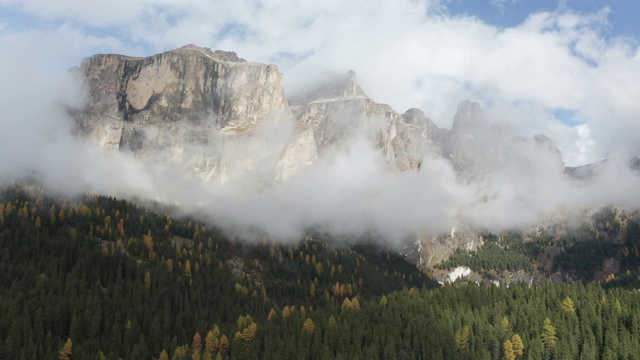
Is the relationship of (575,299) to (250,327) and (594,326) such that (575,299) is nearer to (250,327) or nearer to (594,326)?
(594,326)

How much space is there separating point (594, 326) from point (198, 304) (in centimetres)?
12594

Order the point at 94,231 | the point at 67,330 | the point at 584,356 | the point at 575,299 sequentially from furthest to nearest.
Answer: the point at 94,231, the point at 575,299, the point at 67,330, the point at 584,356

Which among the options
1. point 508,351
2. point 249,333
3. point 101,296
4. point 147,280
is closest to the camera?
point 508,351

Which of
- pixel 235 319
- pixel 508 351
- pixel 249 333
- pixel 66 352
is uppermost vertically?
pixel 235 319

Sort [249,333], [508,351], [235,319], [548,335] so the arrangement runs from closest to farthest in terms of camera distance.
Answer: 1. [508,351]
2. [548,335]
3. [249,333]
4. [235,319]

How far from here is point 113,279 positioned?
166625mm

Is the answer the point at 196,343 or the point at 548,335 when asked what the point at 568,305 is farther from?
the point at 196,343

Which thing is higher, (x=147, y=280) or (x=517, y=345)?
(x=147, y=280)

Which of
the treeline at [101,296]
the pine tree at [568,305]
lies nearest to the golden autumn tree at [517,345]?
the pine tree at [568,305]

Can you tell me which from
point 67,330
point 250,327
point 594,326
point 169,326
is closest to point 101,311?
point 67,330

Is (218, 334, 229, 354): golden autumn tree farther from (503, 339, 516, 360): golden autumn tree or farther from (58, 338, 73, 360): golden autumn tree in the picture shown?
(503, 339, 516, 360): golden autumn tree

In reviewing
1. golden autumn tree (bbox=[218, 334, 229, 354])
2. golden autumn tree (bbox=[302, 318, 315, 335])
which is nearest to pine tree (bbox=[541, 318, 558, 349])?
golden autumn tree (bbox=[302, 318, 315, 335])

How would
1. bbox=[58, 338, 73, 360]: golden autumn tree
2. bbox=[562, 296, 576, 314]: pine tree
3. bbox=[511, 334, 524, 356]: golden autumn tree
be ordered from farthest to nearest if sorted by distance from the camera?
bbox=[562, 296, 576, 314]: pine tree < bbox=[511, 334, 524, 356]: golden autumn tree < bbox=[58, 338, 73, 360]: golden autumn tree

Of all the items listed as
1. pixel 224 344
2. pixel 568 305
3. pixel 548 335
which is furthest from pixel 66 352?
pixel 568 305
